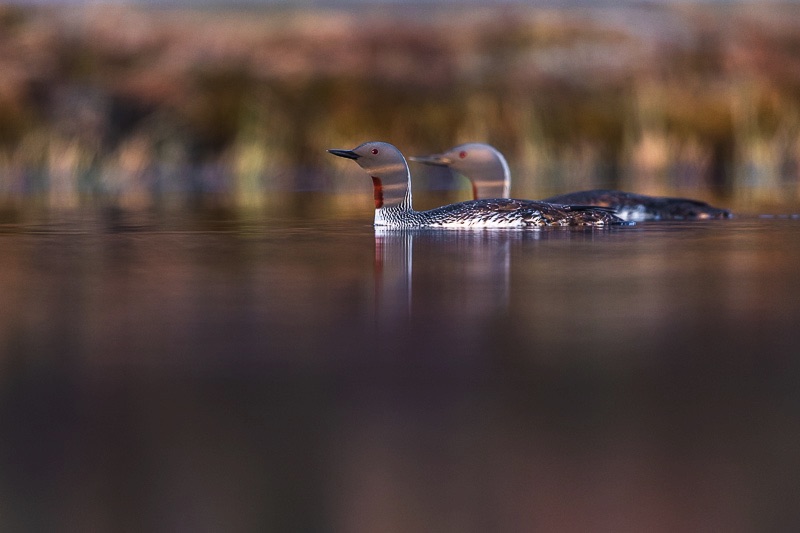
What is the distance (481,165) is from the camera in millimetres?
10875

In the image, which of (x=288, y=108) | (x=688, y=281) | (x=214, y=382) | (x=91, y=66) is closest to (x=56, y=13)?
(x=91, y=66)

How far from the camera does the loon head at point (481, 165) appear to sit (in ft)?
35.6

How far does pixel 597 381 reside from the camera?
12.8 feet

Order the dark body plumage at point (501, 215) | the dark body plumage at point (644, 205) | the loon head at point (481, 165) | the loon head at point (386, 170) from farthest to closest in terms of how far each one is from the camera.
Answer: the loon head at point (481, 165) → the dark body plumage at point (644, 205) → the loon head at point (386, 170) → the dark body plumage at point (501, 215)

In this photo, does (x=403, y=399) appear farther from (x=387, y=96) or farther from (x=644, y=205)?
(x=387, y=96)

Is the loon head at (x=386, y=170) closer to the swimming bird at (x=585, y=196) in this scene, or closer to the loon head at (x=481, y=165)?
the swimming bird at (x=585, y=196)

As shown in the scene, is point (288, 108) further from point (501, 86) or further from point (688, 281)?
point (688, 281)

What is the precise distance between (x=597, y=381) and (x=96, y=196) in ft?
39.4

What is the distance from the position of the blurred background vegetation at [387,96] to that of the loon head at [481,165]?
17.2 feet

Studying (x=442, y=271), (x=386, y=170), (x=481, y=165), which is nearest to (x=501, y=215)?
(x=386, y=170)

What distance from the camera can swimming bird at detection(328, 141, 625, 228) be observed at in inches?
364

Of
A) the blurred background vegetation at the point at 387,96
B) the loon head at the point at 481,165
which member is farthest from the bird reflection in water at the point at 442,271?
the blurred background vegetation at the point at 387,96

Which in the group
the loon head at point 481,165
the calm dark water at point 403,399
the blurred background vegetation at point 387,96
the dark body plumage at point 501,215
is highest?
the blurred background vegetation at point 387,96

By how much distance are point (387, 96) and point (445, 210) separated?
14632 millimetres
